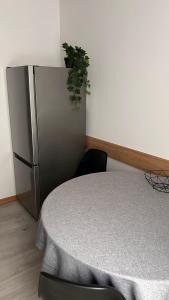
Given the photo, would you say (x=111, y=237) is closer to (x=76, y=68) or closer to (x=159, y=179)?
(x=159, y=179)

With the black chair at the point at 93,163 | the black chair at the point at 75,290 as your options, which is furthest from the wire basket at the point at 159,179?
the black chair at the point at 75,290

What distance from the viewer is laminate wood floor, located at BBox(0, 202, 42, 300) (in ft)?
5.86

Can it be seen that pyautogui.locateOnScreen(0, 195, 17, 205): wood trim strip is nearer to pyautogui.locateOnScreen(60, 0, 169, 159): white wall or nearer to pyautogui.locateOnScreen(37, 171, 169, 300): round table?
pyautogui.locateOnScreen(60, 0, 169, 159): white wall

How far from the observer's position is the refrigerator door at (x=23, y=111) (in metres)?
2.19

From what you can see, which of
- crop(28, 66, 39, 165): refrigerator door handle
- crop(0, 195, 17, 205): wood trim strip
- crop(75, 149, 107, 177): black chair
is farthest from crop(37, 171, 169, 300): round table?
crop(0, 195, 17, 205): wood trim strip

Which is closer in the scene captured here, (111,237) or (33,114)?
(111,237)

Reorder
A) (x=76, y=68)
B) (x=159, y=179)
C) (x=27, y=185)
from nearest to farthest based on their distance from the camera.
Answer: (x=159, y=179) → (x=76, y=68) → (x=27, y=185)

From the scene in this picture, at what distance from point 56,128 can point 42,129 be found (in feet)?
0.55

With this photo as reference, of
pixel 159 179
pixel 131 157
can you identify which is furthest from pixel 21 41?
pixel 159 179

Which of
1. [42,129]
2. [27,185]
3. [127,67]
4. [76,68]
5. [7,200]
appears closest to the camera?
[127,67]

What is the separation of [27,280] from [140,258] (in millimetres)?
1217

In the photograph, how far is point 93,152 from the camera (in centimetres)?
236

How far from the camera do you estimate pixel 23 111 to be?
2.36 meters

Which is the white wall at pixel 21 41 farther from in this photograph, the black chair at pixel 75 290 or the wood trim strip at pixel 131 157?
the black chair at pixel 75 290
